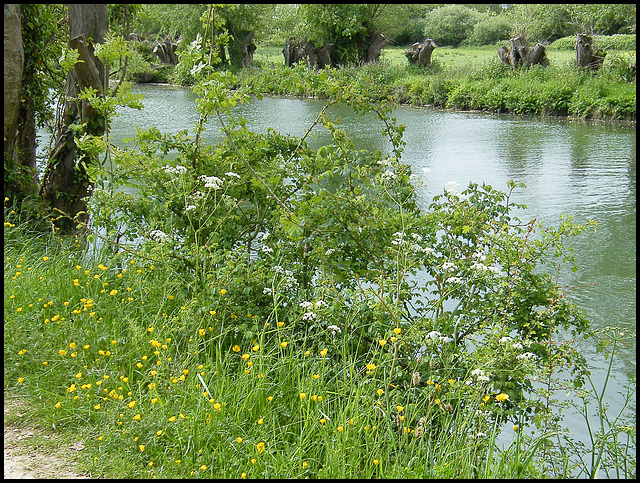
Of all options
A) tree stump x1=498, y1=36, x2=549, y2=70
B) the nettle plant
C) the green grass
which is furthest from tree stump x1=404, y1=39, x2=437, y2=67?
the green grass

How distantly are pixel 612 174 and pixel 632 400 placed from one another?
6.76 metres

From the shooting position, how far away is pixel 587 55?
18625mm

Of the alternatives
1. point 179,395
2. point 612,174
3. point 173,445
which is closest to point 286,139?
point 179,395

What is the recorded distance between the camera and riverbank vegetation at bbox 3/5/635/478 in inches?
98.5

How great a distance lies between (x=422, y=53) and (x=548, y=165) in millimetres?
14837

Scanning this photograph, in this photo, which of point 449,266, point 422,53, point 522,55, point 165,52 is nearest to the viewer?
point 449,266

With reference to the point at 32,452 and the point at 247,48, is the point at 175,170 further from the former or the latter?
the point at 247,48

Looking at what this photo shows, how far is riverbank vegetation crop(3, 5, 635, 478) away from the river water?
475mm

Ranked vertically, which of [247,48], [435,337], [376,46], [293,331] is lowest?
[293,331]

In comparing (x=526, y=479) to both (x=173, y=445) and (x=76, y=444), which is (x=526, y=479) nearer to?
(x=173, y=445)

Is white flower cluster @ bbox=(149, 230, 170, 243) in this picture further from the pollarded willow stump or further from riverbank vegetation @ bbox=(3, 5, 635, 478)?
the pollarded willow stump

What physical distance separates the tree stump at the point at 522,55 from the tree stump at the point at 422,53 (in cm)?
356

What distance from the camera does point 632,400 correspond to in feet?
12.5

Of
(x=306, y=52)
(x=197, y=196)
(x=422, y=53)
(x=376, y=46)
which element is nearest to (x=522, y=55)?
(x=422, y=53)
